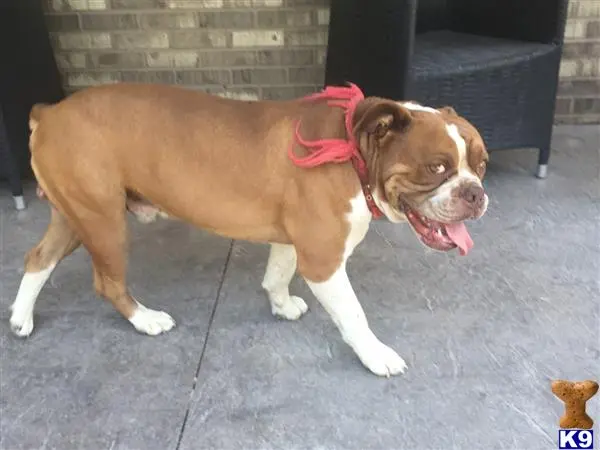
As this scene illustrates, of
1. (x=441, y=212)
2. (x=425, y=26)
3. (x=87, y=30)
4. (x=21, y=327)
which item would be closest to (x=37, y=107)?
(x=21, y=327)

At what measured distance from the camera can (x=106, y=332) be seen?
7.44ft

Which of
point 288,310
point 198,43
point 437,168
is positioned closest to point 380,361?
point 288,310

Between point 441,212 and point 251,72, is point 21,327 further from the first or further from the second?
point 251,72

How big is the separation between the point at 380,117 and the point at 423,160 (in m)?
0.14

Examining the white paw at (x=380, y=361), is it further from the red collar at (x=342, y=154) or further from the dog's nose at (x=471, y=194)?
the dog's nose at (x=471, y=194)

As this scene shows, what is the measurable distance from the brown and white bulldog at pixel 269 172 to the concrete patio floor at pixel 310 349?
18 centimetres

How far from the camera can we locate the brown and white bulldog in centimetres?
173

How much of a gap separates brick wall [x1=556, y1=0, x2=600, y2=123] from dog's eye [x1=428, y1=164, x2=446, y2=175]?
2.23m

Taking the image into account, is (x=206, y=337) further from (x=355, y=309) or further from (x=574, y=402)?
(x=574, y=402)

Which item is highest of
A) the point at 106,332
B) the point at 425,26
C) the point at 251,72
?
the point at 425,26

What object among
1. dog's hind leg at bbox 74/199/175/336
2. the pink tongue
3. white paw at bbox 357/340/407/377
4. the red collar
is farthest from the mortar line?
the pink tongue

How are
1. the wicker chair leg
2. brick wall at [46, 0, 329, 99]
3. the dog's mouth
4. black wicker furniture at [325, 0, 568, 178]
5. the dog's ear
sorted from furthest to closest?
brick wall at [46, 0, 329, 99]
the wicker chair leg
black wicker furniture at [325, 0, 568, 178]
the dog's mouth
the dog's ear

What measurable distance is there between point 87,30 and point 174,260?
1446 mm

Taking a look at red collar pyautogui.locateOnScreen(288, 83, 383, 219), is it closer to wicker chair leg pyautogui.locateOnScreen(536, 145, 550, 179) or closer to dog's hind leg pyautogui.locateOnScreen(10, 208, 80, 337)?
dog's hind leg pyautogui.locateOnScreen(10, 208, 80, 337)
